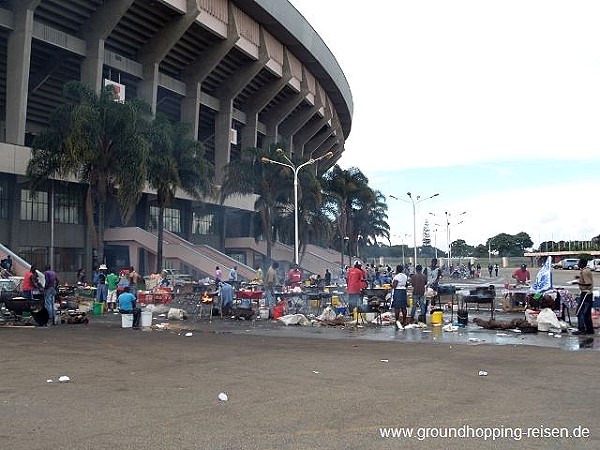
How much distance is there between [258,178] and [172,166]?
10.4m

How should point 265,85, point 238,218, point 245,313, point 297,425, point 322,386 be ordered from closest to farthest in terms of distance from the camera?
point 297,425 < point 322,386 < point 245,313 < point 265,85 < point 238,218

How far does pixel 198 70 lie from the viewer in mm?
48219

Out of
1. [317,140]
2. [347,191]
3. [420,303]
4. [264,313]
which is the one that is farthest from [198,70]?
[420,303]

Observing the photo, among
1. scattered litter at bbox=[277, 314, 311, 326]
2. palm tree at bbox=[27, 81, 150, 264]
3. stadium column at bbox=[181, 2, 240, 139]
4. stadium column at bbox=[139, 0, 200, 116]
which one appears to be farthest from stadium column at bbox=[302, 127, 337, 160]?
scattered litter at bbox=[277, 314, 311, 326]

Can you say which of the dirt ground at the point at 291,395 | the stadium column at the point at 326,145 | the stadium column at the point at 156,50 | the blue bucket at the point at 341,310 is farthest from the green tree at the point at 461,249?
the dirt ground at the point at 291,395

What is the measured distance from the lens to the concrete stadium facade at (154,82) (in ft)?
128

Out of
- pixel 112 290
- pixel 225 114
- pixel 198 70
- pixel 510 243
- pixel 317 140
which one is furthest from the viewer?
pixel 510 243

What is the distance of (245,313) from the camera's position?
65.4 feet

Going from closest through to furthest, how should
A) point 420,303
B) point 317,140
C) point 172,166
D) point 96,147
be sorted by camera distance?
point 420,303 → point 96,147 → point 172,166 → point 317,140

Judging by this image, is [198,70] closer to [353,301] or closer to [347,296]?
[347,296]

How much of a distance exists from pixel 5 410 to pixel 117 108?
29498 millimetres

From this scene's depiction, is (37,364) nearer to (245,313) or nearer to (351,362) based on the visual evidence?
(351,362)

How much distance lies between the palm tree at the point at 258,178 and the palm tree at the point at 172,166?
174 inches

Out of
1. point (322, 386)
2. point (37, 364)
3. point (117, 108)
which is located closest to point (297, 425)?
point (322, 386)
